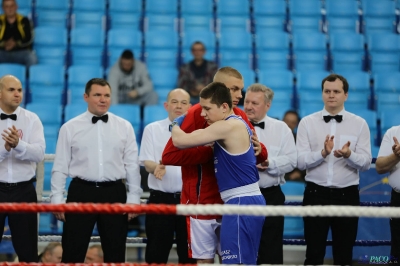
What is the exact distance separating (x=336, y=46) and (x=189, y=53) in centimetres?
207

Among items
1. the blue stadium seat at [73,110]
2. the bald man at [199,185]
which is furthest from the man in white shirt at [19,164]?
the blue stadium seat at [73,110]

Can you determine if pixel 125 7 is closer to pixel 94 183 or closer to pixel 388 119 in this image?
pixel 388 119

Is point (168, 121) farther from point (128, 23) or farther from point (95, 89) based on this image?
point (128, 23)

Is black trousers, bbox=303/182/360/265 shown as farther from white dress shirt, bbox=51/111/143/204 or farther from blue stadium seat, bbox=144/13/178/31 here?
blue stadium seat, bbox=144/13/178/31

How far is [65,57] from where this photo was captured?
27.4 ft

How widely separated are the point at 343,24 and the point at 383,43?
2.28 ft

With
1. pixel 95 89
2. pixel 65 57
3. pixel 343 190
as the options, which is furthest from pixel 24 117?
pixel 65 57

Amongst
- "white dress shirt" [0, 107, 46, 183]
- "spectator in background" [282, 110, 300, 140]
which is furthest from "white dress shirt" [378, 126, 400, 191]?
"white dress shirt" [0, 107, 46, 183]

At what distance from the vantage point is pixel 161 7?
909 centimetres

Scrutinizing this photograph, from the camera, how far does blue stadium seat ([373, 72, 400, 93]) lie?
26.8ft

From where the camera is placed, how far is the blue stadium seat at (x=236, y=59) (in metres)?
8.47

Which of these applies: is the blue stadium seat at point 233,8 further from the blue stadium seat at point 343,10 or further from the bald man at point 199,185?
the bald man at point 199,185

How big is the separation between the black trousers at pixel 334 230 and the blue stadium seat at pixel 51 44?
15.6 ft

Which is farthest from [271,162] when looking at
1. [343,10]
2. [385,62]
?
[343,10]
